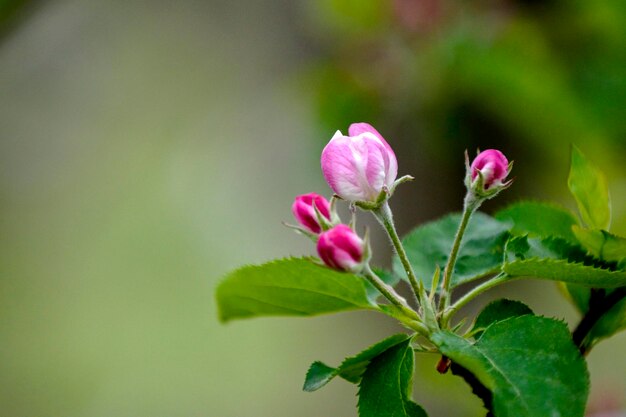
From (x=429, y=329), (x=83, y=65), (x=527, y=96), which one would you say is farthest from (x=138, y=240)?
(x=429, y=329)

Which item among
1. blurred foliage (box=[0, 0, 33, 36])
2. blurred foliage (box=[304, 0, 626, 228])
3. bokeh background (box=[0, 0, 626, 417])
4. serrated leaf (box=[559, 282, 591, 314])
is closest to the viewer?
serrated leaf (box=[559, 282, 591, 314])

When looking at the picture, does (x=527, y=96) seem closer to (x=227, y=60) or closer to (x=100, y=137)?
(x=227, y=60)

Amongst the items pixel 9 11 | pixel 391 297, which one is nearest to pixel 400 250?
pixel 391 297

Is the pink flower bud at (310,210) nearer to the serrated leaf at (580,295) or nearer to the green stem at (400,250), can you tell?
the green stem at (400,250)

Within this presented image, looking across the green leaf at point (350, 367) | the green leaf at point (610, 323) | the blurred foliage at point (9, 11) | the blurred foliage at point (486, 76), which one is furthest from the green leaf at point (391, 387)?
the blurred foliage at point (9, 11)

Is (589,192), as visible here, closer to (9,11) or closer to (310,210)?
(310,210)

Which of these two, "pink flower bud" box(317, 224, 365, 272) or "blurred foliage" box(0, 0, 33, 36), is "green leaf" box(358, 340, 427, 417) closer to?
"pink flower bud" box(317, 224, 365, 272)

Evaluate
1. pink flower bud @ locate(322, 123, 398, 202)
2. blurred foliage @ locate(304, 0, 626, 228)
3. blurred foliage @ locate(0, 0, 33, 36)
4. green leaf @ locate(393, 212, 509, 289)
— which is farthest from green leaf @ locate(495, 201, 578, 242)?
blurred foliage @ locate(0, 0, 33, 36)
